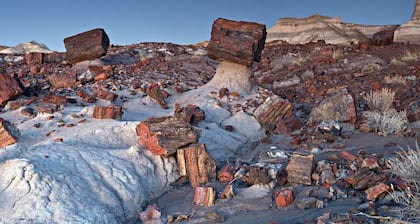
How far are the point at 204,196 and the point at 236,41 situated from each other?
591 cm

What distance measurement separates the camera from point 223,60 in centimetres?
1126

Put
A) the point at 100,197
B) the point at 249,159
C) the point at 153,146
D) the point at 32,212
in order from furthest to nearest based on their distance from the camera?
the point at 249,159, the point at 153,146, the point at 100,197, the point at 32,212

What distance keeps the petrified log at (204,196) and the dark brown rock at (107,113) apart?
2.90m

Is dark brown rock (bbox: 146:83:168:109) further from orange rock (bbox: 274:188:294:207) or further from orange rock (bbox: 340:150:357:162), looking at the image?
orange rock (bbox: 274:188:294:207)

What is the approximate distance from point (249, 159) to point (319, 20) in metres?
27.4

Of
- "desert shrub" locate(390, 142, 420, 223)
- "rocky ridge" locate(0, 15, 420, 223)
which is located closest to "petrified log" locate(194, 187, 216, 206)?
"rocky ridge" locate(0, 15, 420, 223)

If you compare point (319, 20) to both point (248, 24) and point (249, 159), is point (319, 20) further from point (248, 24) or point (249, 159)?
point (249, 159)

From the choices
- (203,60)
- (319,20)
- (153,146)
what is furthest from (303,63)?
(319,20)

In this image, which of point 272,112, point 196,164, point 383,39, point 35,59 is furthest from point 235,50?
point 383,39

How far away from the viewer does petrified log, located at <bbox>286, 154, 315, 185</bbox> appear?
6.12m

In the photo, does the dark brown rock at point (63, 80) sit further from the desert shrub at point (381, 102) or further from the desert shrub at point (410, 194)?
the desert shrub at point (410, 194)

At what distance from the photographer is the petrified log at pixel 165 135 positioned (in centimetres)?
677

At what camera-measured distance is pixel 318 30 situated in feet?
105

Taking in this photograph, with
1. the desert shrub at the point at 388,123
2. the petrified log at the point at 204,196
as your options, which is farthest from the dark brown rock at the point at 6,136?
the desert shrub at the point at 388,123
